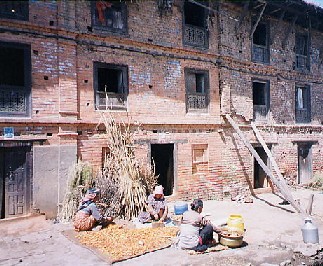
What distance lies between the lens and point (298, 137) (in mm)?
15375

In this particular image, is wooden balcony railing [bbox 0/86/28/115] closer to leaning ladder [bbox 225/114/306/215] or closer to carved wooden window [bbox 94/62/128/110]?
carved wooden window [bbox 94/62/128/110]

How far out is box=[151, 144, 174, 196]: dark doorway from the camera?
11.7 metres

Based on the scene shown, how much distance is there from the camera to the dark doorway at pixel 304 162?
15.8 metres

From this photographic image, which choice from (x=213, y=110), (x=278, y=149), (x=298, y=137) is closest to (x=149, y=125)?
(x=213, y=110)

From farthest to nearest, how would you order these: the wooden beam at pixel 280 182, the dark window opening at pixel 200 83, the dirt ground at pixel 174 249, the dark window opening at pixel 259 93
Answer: the dark window opening at pixel 259 93 → the dark window opening at pixel 200 83 → the wooden beam at pixel 280 182 → the dirt ground at pixel 174 249

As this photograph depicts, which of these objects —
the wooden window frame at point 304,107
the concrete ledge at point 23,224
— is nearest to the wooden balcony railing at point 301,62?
the wooden window frame at point 304,107

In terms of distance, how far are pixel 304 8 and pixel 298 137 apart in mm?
5961

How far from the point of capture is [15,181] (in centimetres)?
884

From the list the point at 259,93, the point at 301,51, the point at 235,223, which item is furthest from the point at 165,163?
the point at 301,51

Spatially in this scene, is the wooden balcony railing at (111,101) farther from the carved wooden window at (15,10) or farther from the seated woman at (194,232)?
the seated woman at (194,232)

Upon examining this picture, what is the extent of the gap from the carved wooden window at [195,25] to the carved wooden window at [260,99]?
138 inches

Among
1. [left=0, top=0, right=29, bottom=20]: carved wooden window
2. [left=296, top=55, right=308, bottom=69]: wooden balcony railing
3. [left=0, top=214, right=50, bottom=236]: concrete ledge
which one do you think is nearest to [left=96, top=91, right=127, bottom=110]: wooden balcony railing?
[left=0, top=0, right=29, bottom=20]: carved wooden window

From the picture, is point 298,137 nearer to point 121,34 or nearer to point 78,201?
point 121,34

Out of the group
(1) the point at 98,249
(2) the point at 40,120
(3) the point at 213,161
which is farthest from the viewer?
(3) the point at 213,161
